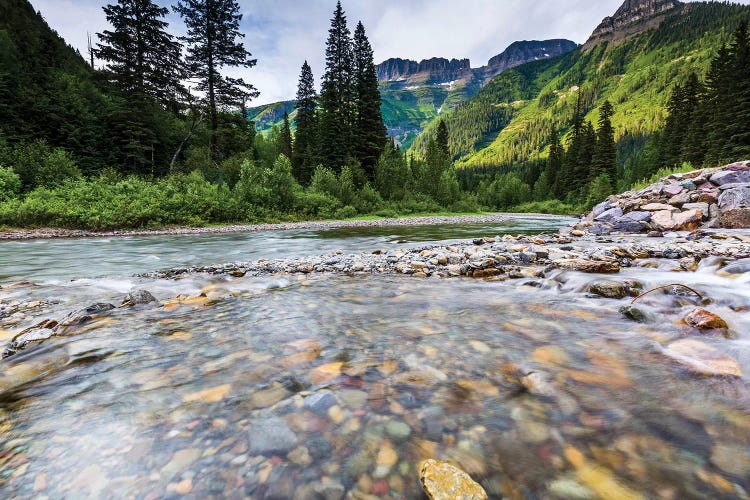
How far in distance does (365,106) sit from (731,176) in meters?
32.0

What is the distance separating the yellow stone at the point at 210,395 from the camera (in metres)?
2.43

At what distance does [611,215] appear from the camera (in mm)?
15836

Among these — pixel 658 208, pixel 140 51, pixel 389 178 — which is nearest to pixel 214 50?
pixel 140 51

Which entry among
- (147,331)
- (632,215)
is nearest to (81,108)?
(147,331)

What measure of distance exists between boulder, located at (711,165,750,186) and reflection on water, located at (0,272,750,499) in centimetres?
1429

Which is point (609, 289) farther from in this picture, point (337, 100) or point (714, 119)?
point (714, 119)

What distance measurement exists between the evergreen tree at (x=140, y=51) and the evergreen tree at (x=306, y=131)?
14.4 metres

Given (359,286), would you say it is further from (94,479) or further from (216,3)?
(216,3)

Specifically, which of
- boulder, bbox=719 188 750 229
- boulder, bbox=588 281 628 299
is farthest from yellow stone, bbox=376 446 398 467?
boulder, bbox=719 188 750 229

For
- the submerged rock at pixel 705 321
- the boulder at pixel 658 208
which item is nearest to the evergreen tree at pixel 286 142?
the boulder at pixel 658 208

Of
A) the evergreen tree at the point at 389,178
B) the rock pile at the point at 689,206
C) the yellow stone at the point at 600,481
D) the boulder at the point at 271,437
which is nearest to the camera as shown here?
the yellow stone at the point at 600,481

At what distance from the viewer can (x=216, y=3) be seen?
92.6 feet

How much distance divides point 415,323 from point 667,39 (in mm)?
275247

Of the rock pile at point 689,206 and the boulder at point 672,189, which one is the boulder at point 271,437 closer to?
the rock pile at point 689,206
